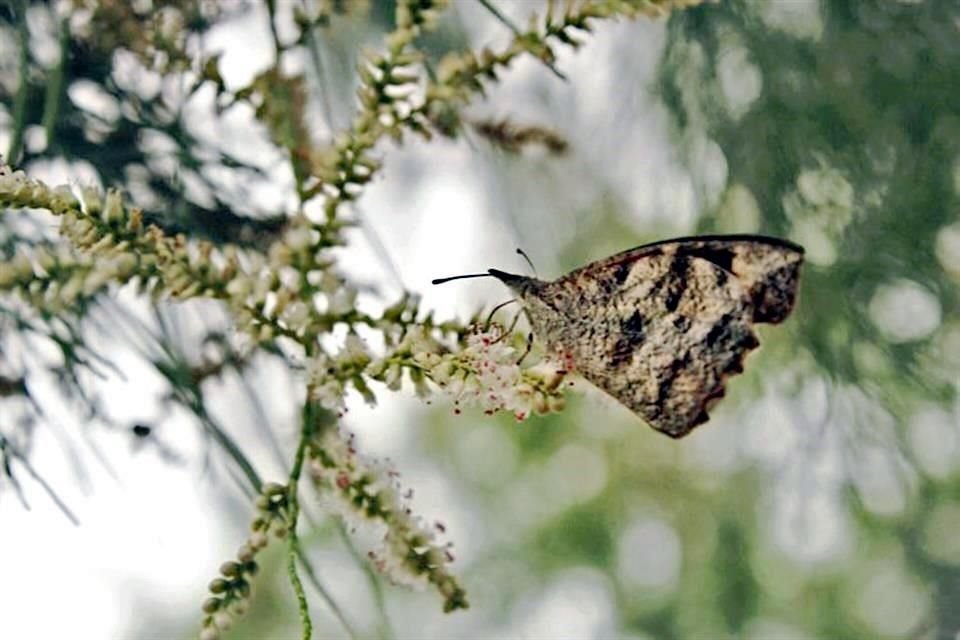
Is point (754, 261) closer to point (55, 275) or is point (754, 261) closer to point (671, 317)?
point (671, 317)

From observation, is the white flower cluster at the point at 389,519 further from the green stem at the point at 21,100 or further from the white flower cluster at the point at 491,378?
Result: the green stem at the point at 21,100

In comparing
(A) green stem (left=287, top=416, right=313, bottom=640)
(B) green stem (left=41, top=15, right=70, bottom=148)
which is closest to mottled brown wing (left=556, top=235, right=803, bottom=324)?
(A) green stem (left=287, top=416, right=313, bottom=640)

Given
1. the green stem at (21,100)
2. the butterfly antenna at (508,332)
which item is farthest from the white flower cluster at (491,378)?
the green stem at (21,100)

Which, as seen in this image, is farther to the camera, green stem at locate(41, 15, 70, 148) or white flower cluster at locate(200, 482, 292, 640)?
green stem at locate(41, 15, 70, 148)

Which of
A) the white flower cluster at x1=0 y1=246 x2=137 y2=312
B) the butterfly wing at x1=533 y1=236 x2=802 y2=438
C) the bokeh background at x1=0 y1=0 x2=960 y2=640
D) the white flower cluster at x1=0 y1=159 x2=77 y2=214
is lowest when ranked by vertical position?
the bokeh background at x1=0 y1=0 x2=960 y2=640

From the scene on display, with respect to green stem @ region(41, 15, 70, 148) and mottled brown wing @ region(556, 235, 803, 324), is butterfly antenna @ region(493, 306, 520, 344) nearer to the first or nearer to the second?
mottled brown wing @ region(556, 235, 803, 324)

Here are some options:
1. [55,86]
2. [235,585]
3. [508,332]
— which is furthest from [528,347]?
[55,86]

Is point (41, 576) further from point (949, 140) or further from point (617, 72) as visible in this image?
point (949, 140)

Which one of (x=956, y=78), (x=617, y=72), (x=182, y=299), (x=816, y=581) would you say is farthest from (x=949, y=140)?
(x=182, y=299)
